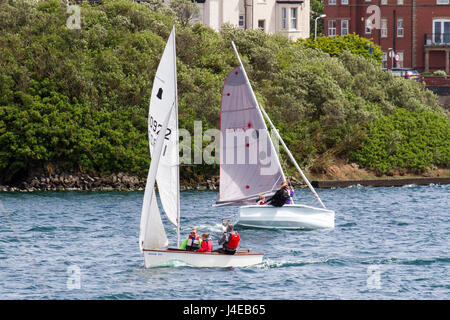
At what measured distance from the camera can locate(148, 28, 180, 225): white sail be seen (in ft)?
108

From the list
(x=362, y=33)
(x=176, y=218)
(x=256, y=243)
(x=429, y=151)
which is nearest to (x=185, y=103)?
(x=429, y=151)

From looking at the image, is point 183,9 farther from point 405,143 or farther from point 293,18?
point 293,18

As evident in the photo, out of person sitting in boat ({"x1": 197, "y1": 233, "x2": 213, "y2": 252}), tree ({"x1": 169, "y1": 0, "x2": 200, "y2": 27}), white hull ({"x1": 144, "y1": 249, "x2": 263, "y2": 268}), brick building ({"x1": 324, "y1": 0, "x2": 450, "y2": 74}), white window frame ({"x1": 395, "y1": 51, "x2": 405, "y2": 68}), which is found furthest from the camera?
white window frame ({"x1": 395, "y1": 51, "x2": 405, "y2": 68})

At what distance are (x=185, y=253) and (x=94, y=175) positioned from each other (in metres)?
34.5

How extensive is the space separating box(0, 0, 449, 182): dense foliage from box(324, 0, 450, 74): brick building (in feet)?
152

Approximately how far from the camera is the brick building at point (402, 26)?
125125 mm

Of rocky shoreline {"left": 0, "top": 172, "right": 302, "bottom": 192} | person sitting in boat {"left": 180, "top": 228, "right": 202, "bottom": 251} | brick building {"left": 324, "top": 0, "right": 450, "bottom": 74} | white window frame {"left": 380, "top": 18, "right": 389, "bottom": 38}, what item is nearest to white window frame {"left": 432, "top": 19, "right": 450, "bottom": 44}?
brick building {"left": 324, "top": 0, "right": 450, "bottom": 74}

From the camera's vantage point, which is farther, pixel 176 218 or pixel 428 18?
pixel 428 18

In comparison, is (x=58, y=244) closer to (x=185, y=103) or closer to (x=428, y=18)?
(x=185, y=103)

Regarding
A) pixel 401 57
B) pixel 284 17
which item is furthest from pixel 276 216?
pixel 401 57

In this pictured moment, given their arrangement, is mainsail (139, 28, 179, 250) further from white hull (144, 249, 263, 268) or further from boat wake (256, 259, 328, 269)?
boat wake (256, 259, 328, 269)

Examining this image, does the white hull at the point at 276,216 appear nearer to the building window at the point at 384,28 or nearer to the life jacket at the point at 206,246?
the life jacket at the point at 206,246

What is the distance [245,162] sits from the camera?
46.1m

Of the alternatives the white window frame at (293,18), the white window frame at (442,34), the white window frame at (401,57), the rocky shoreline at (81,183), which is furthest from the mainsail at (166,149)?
the white window frame at (401,57)
